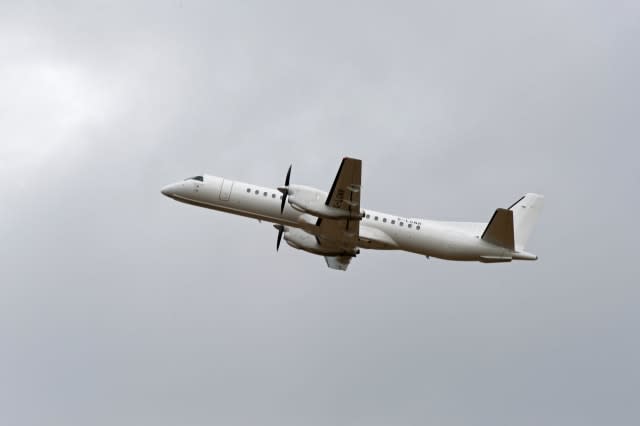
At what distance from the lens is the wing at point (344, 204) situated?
40844 mm

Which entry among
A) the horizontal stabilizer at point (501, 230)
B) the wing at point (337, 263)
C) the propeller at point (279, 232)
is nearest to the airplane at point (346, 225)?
the horizontal stabilizer at point (501, 230)

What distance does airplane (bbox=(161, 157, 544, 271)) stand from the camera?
43.1 metres

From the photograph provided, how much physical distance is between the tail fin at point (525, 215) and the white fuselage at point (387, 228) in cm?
221

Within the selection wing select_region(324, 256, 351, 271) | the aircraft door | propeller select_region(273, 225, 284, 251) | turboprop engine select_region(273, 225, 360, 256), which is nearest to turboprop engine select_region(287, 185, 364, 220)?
the aircraft door

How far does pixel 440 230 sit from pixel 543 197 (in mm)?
7278

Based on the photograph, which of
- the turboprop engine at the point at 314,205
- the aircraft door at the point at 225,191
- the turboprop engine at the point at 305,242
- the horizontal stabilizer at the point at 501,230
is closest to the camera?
the turboprop engine at the point at 314,205

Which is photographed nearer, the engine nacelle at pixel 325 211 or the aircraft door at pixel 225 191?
the engine nacelle at pixel 325 211

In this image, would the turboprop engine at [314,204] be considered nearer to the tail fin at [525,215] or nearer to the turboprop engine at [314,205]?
the turboprop engine at [314,205]

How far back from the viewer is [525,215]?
4834cm

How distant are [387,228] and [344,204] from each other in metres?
3.97

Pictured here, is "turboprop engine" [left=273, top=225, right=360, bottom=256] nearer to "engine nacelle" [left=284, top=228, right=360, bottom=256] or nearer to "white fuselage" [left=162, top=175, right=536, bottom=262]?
"engine nacelle" [left=284, top=228, right=360, bottom=256]

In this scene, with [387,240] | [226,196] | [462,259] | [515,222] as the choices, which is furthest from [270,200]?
[515,222]

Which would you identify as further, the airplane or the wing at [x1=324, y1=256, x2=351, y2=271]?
the wing at [x1=324, y1=256, x2=351, y2=271]

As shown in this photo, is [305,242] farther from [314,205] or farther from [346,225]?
[314,205]
